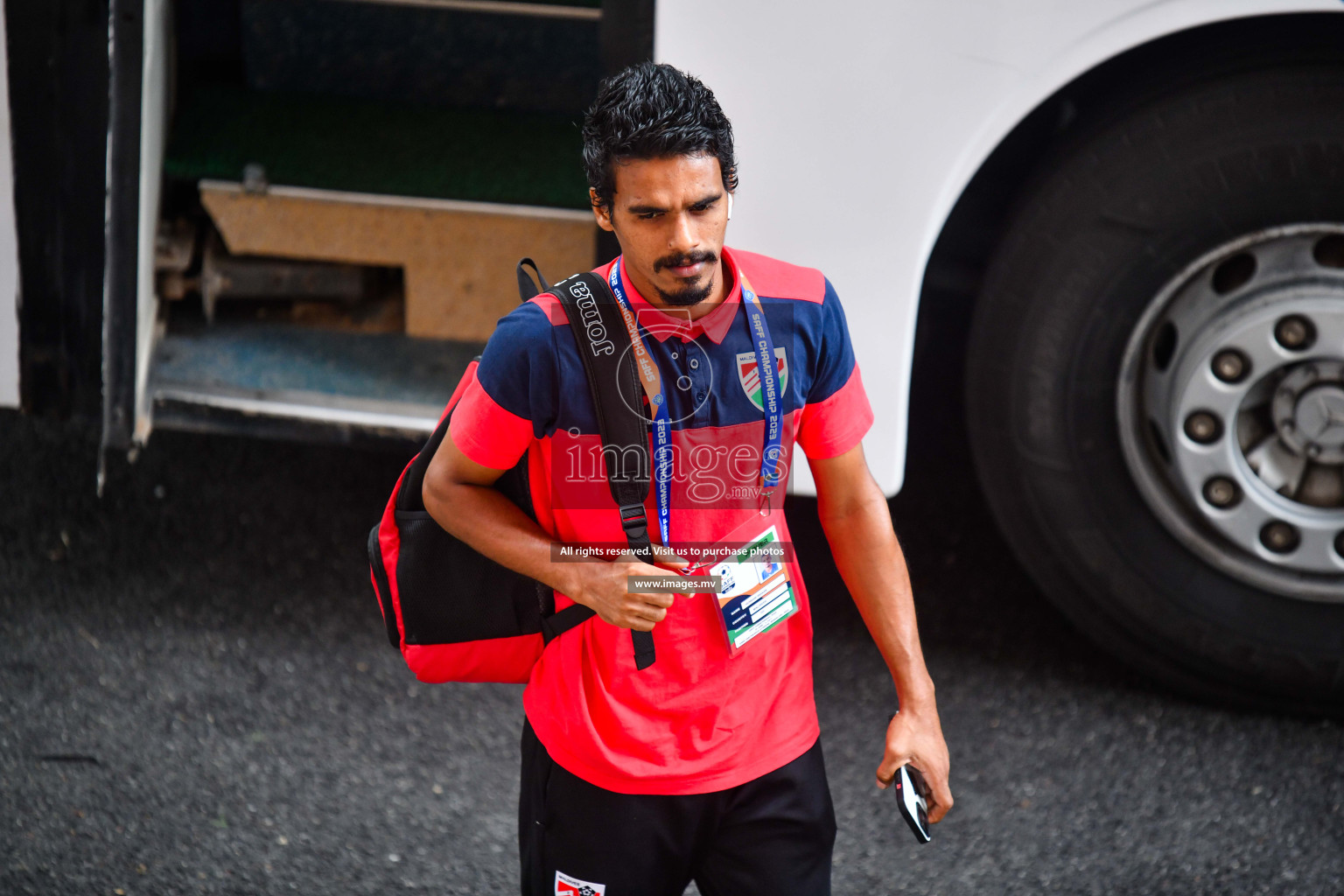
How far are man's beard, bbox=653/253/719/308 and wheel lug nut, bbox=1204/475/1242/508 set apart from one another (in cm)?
151

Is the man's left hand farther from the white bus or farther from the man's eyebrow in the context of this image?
the white bus

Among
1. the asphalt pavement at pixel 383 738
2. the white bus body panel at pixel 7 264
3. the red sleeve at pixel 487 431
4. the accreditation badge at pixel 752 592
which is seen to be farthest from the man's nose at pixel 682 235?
the white bus body panel at pixel 7 264

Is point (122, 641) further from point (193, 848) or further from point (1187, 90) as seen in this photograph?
point (1187, 90)

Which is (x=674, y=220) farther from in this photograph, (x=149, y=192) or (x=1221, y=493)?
(x=149, y=192)

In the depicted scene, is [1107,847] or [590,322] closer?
[590,322]

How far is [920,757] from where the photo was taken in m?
1.57

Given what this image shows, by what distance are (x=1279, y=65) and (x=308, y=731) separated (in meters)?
2.40

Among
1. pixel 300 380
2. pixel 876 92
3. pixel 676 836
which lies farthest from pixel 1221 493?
pixel 300 380

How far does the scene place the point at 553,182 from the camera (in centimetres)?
340

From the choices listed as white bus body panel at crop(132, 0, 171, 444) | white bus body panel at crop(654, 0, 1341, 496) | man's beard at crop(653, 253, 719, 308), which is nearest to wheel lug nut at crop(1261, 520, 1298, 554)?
white bus body panel at crop(654, 0, 1341, 496)

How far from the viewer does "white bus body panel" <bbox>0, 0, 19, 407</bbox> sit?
2.55 metres

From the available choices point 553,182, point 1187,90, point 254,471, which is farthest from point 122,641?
point 1187,90

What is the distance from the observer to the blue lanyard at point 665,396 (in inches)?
58.5

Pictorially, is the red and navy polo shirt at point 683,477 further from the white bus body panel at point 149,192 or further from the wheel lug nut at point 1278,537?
the white bus body panel at point 149,192
